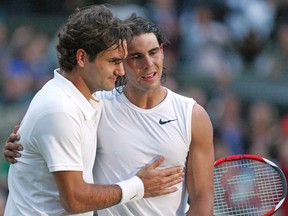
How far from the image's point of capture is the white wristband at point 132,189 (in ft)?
18.5

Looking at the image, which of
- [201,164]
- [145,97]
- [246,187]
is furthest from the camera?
[246,187]

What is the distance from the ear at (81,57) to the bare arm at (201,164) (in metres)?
0.79

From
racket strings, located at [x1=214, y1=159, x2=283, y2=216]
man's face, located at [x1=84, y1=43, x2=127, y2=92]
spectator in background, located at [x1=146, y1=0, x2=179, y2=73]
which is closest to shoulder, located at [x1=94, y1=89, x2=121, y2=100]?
man's face, located at [x1=84, y1=43, x2=127, y2=92]

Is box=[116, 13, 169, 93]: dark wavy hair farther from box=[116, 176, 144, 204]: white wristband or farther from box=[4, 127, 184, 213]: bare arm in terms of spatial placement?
box=[116, 176, 144, 204]: white wristband

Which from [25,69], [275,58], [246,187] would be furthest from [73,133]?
[275,58]

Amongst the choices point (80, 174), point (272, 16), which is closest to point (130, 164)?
point (80, 174)

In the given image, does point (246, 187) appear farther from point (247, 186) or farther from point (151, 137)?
point (151, 137)

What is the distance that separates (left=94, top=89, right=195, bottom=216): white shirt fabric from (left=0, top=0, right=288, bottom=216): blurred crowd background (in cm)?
418

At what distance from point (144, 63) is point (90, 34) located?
0.49m

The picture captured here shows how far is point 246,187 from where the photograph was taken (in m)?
6.59

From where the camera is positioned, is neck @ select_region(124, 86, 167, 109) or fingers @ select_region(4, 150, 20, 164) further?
neck @ select_region(124, 86, 167, 109)

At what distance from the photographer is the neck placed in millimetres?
6098

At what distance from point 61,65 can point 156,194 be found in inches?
37.4

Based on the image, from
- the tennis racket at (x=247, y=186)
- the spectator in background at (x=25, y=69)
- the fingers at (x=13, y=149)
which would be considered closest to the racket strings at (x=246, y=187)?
the tennis racket at (x=247, y=186)
